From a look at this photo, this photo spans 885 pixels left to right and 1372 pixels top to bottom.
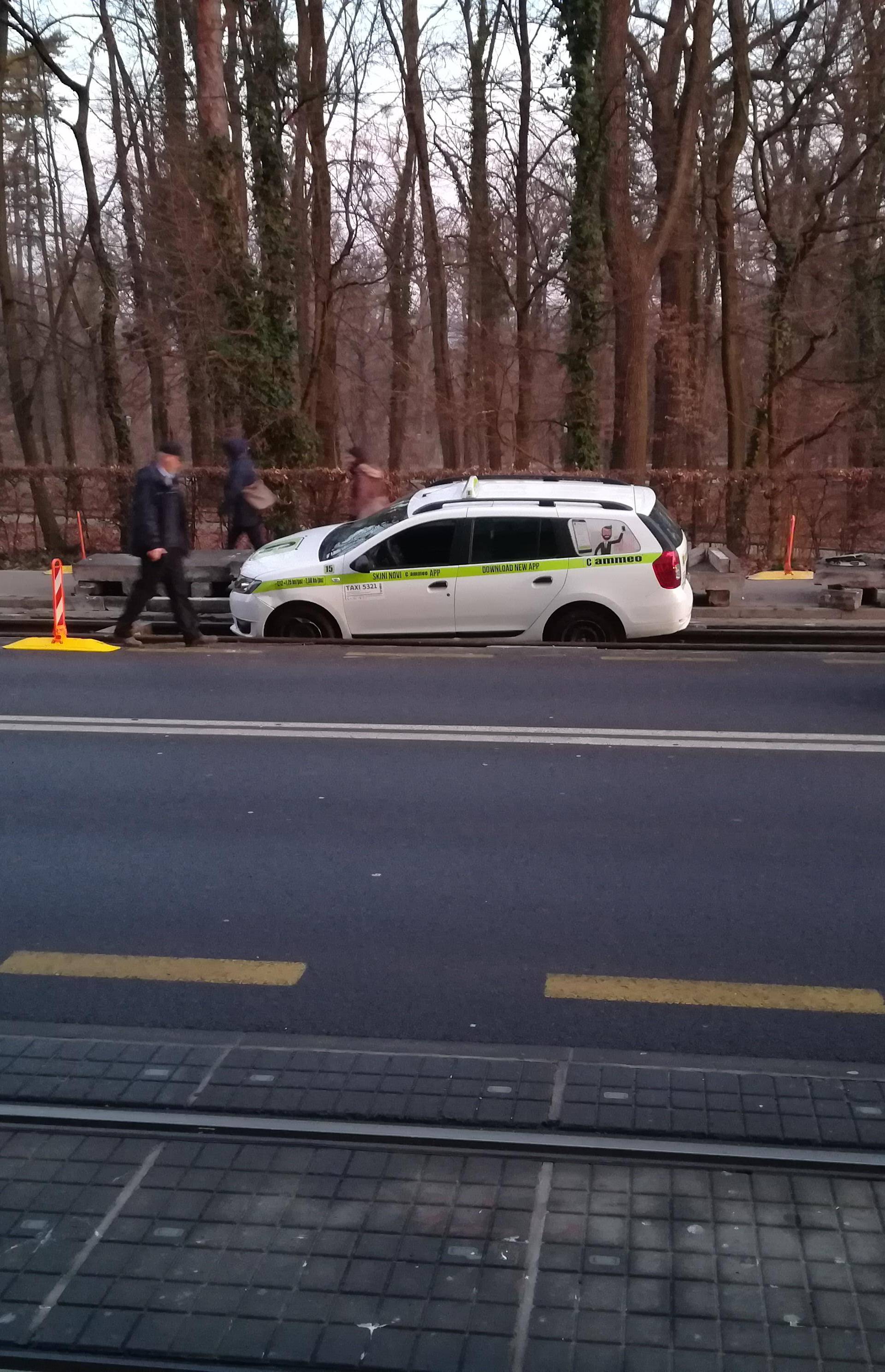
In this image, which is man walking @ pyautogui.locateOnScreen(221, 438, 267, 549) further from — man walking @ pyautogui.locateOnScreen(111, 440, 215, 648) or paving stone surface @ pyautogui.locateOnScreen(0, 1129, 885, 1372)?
paving stone surface @ pyautogui.locateOnScreen(0, 1129, 885, 1372)

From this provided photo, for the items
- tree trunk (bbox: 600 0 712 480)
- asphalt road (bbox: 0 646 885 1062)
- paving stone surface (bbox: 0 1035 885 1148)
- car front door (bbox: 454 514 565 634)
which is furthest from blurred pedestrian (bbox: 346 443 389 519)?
paving stone surface (bbox: 0 1035 885 1148)

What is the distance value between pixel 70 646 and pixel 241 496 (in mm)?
3210

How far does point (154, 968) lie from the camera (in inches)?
203

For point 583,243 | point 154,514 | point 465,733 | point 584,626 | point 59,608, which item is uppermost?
point 583,243

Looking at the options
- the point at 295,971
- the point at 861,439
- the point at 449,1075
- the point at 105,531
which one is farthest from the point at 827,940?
the point at 861,439

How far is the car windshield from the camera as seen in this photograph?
38.5 feet

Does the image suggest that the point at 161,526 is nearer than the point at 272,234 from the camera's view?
Yes

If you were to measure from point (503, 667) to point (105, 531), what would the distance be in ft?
42.0

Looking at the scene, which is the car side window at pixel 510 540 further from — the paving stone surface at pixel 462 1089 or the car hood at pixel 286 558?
the paving stone surface at pixel 462 1089

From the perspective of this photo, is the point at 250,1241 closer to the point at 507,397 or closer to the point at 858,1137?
the point at 858,1137

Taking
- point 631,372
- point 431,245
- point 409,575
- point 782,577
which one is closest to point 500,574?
point 409,575

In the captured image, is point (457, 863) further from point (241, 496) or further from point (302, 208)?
point (302, 208)

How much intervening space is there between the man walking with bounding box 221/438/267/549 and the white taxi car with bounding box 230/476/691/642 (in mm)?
2594

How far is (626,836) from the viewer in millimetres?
6570
